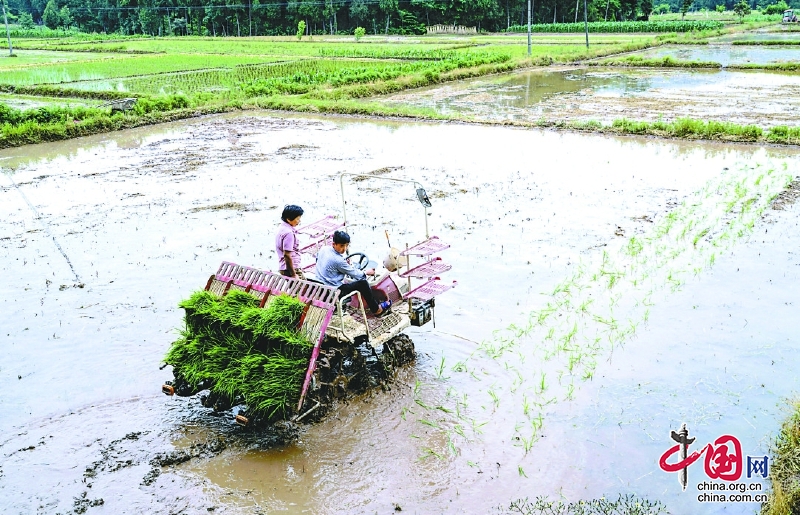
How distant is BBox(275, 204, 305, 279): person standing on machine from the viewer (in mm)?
6945

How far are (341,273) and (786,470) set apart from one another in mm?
4085

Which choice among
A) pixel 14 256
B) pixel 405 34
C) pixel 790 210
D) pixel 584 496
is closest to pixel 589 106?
pixel 790 210

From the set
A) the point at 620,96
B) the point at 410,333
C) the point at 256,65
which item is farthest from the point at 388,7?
the point at 410,333

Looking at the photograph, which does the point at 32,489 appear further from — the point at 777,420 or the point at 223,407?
the point at 777,420

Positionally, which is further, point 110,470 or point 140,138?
point 140,138

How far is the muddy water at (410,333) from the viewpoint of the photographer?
5.57 meters

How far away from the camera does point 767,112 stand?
21.0 m

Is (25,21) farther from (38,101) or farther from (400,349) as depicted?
(400,349)

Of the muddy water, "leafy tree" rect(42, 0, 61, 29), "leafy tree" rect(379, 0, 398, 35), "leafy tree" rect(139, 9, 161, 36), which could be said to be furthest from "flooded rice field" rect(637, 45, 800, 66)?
"leafy tree" rect(42, 0, 61, 29)

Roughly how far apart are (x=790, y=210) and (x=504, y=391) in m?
7.89

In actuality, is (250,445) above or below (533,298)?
below

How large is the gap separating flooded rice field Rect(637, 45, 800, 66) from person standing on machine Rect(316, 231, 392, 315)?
33.6 metres

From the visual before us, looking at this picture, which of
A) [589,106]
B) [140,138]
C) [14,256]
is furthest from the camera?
[589,106]

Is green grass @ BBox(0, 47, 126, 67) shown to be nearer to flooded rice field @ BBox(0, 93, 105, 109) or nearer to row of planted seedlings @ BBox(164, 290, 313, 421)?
flooded rice field @ BBox(0, 93, 105, 109)
